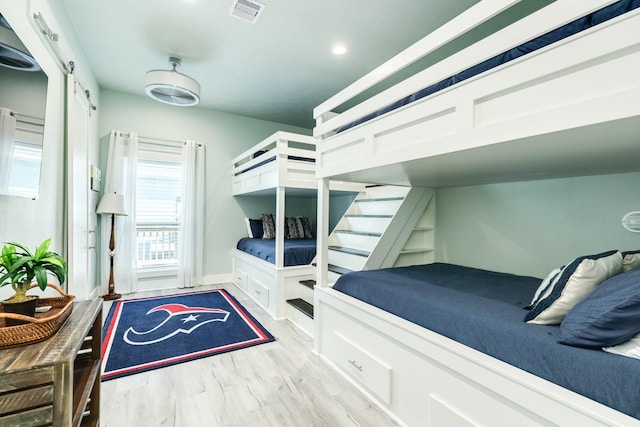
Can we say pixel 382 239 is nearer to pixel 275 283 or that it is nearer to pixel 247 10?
pixel 275 283

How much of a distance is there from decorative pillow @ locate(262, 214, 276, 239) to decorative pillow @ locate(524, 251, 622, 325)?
3479 millimetres

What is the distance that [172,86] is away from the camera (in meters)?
2.82

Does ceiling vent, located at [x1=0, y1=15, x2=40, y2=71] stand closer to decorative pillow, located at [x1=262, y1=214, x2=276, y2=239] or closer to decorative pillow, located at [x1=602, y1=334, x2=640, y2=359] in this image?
decorative pillow, located at [x1=602, y1=334, x2=640, y2=359]

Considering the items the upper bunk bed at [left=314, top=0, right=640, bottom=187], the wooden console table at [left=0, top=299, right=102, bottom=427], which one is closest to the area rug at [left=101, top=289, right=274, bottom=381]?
the wooden console table at [left=0, top=299, right=102, bottom=427]

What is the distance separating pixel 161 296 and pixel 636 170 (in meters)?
4.48

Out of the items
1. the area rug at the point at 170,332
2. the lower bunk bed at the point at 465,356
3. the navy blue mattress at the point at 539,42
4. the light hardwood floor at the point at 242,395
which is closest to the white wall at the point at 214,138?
the area rug at the point at 170,332

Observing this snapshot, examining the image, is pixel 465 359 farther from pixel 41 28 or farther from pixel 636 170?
pixel 41 28

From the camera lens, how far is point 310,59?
2.96 m

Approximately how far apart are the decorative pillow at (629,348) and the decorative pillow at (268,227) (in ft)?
12.3

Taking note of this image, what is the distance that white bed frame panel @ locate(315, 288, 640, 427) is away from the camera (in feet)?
2.96

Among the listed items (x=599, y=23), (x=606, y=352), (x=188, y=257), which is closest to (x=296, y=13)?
(x=599, y=23)

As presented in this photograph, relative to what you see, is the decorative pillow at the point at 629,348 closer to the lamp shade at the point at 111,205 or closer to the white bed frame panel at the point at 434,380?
the white bed frame panel at the point at 434,380

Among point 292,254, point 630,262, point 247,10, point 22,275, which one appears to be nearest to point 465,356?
point 630,262

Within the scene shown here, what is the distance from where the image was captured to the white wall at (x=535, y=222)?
1724 mm
